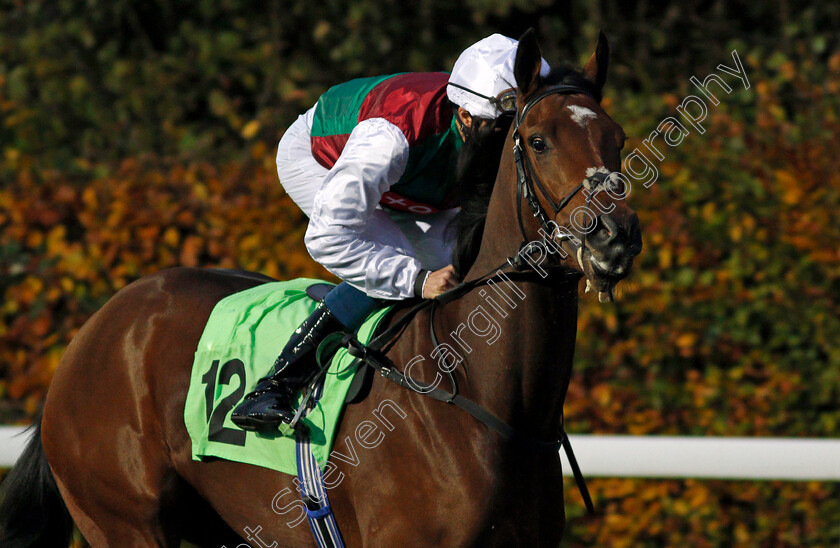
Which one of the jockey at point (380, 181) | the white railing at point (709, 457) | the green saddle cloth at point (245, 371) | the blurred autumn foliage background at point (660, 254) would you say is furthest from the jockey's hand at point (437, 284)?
the blurred autumn foliage background at point (660, 254)

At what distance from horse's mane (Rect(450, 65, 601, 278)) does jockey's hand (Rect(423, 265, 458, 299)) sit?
7 cm

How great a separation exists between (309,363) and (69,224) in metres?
2.40

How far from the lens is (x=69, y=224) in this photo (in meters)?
4.68

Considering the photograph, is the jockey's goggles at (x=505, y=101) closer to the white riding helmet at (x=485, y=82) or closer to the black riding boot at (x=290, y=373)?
the white riding helmet at (x=485, y=82)

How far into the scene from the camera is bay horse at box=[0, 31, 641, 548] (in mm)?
2268

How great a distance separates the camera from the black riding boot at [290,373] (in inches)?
108

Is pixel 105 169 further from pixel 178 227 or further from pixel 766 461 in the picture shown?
pixel 766 461

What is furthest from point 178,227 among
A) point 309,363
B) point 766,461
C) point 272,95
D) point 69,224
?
point 766,461

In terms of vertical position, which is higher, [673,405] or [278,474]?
[278,474]

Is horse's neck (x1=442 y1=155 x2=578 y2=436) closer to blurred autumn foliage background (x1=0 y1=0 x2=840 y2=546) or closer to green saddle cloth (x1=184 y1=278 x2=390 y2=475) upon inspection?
green saddle cloth (x1=184 y1=278 x2=390 y2=475)

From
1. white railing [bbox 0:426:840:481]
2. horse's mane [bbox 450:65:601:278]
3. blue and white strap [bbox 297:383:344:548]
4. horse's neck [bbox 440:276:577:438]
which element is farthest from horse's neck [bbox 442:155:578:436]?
white railing [bbox 0:426:840:481]

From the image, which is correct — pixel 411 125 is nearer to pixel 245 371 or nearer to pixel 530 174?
pixel 530 174

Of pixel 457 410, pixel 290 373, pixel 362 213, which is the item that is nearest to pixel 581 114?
pixel 362 213

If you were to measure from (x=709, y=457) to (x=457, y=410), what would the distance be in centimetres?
174
